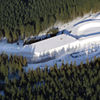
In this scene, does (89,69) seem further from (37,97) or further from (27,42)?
(27,42)

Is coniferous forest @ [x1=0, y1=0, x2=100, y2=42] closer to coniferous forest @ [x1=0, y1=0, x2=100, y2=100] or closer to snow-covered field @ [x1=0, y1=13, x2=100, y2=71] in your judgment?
coniferous forest @ [x1=0, y1=0, x2=100, y2=100]

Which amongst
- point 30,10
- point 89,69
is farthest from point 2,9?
point 89,69

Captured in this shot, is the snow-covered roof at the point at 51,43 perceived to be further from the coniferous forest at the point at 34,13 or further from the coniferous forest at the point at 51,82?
the coniferous forest at the point at 51,82

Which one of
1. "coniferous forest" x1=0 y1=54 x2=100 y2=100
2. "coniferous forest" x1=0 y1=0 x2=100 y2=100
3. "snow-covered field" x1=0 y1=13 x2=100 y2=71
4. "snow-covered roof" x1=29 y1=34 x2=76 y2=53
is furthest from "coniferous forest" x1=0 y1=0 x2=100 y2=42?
"coniferous forest" x1=0 y1=54 x2=100 y2=100

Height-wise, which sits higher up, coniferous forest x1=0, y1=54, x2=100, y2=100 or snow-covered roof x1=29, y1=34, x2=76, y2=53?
snow-covered roof x1=29, y1=34, x2=76, y2=53

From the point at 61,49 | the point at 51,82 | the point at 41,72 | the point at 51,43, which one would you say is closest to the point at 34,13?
the point at 51,43

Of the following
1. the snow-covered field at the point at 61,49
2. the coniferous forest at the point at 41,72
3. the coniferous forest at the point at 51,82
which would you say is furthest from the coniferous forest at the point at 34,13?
the coniferous forest at the point at 51,82
